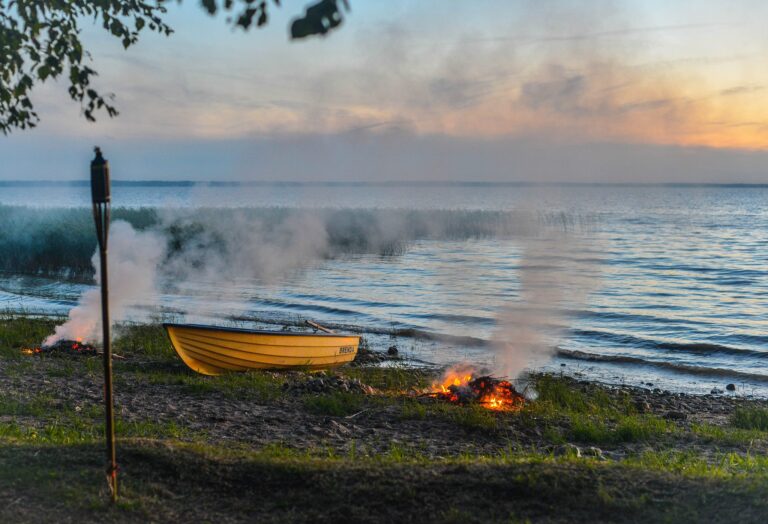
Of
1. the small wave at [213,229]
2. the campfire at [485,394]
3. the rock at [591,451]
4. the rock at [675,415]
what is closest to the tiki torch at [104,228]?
the rock at [591,451]

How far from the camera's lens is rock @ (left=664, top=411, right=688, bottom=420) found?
12672mm

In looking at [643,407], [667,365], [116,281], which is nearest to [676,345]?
[667,365]

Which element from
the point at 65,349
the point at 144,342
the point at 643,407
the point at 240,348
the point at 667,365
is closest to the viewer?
the point at 643,407

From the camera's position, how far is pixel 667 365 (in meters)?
18.7

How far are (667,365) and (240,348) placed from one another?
10.6m

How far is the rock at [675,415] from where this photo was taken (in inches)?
499

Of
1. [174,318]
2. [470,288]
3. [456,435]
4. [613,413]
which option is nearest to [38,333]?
[174,318]

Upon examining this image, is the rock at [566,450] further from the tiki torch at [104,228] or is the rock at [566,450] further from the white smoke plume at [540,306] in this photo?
the white smoke plume at [540,306]

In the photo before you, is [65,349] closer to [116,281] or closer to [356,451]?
[116,281]

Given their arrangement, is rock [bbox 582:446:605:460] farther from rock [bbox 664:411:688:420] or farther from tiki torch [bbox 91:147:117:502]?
tiki torch [bbox 91:147:117:502]

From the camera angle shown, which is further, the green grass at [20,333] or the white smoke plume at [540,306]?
the white smoke plume at [540,306]

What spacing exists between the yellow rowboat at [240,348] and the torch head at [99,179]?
798 centimetres

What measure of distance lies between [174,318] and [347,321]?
539cm

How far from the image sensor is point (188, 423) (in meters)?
10.1
